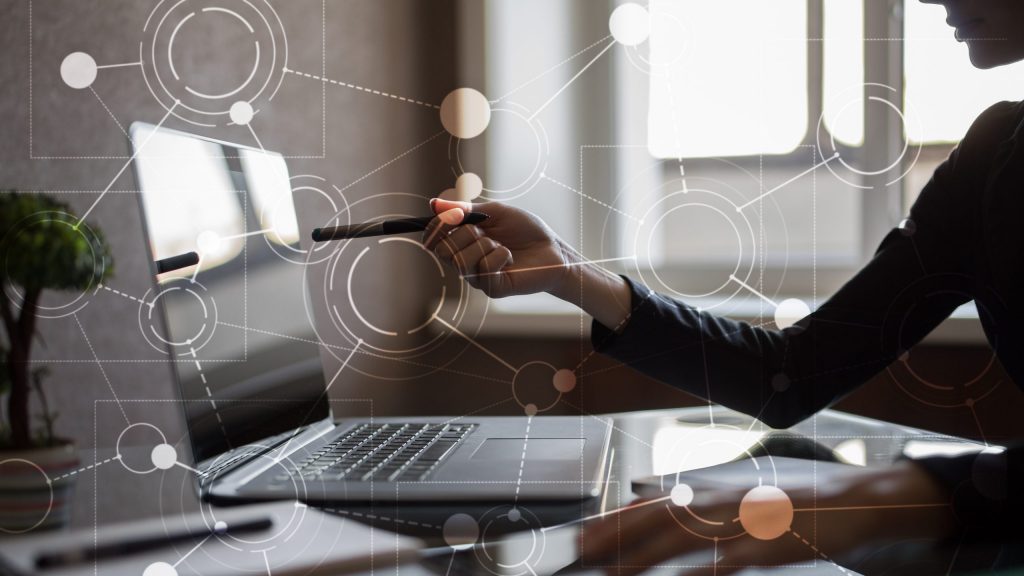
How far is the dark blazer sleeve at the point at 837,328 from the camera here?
492mm

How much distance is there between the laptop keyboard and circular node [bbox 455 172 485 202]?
16cm

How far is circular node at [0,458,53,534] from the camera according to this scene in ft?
1.39

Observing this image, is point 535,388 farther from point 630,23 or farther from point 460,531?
point 630,23

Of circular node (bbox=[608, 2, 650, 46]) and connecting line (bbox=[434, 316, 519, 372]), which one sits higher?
circular node (bbox=[608, 2, 650, 46])

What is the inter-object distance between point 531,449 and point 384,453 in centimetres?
10

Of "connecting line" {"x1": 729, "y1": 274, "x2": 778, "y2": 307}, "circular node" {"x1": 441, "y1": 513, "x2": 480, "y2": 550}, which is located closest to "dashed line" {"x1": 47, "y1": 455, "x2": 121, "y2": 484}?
"circular node" {"x1": 441, "y1": 513, "x2": 480, "y2": 550}

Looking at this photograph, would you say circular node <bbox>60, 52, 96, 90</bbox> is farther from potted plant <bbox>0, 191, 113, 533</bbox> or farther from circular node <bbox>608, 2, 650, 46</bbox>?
circular node <bbox>608, 2, 650, 46</bbox>

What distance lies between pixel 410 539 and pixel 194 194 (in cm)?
26

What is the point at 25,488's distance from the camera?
0.43 metres

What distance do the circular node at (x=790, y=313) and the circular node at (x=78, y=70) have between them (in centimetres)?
51

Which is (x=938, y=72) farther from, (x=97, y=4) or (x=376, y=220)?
(x=97, y=4)

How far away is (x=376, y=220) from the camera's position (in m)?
0.46

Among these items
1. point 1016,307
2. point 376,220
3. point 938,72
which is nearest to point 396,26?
point 376,220

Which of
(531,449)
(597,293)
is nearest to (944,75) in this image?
(597,293)
